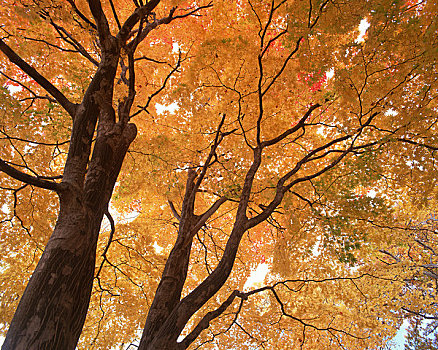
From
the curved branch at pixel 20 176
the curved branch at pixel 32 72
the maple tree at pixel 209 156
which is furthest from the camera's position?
the maple tree at pixel 209 156

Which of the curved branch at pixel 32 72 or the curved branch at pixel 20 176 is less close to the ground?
the curved branch at pixel 32 72

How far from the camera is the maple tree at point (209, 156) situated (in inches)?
111

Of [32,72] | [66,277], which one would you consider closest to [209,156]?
[32,72]

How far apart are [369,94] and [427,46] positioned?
1.06 meters

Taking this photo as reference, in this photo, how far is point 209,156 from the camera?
4.65m

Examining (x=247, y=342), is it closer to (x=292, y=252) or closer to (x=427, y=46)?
(x=292, y=252)

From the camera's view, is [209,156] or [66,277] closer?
[66,277]

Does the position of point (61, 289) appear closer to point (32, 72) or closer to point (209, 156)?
point (32, 72)

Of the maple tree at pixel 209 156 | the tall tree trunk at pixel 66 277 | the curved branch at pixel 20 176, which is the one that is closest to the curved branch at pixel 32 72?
the maple tree at pixel 209 156

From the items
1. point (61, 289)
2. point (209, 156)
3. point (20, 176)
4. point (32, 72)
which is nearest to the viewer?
point (20, 176)

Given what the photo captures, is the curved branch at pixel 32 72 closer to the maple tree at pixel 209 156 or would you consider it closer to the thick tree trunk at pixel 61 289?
the maple tree at pixel 209 156

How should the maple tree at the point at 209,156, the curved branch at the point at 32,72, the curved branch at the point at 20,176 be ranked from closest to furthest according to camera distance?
1. the curved branch at the point at 20,176
2. the curved branch at the point at 32,72
3. the maple tree at the point at 209,156

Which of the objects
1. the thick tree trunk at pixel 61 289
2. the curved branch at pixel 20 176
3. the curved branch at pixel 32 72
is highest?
the curved branch at pixel 32 72

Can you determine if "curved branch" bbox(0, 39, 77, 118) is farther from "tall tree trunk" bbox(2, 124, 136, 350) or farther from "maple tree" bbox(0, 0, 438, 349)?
"tall tree trunk" bbox(2, 124, 136, 350)
